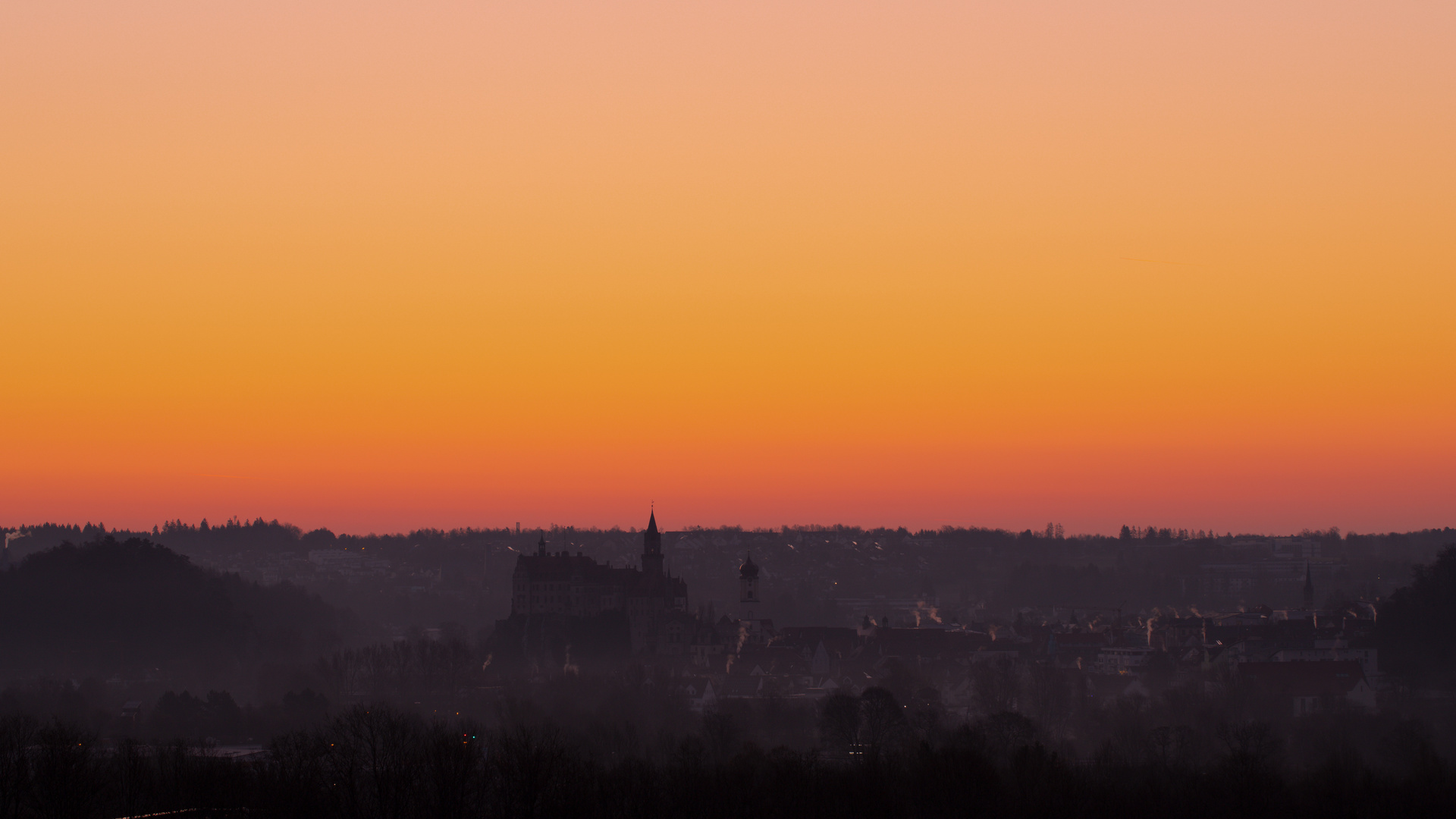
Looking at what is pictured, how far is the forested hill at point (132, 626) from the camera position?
163875 mm

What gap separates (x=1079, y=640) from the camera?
584ft

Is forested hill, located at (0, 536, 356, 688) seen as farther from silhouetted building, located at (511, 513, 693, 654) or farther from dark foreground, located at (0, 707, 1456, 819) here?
dark foreground, located at (0, 707, 1456, 819)

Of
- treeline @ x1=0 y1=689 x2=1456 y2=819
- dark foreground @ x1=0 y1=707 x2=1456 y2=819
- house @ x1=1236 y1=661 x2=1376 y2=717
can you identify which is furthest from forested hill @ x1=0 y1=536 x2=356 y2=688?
dark foreground @ x1=0 y1=707 x2=1456 y2=819

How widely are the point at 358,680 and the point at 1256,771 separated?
253ft

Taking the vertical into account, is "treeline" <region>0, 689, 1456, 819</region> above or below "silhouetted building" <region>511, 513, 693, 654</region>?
below

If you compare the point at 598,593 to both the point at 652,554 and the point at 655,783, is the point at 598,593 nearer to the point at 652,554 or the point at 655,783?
the point at 652,554

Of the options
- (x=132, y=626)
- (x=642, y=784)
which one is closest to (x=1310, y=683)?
(x=642, y=784)

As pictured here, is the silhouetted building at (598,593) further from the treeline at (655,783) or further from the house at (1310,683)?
the treeline at (655,783)

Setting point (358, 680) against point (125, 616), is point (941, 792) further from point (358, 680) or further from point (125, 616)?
point (125, 616)

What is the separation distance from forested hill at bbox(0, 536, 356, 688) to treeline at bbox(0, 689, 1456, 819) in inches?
3080

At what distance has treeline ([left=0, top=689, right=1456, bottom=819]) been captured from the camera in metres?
63.5

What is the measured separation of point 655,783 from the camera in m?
70.8

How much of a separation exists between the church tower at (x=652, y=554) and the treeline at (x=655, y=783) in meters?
98.2

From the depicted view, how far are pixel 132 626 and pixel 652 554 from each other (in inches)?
1802
